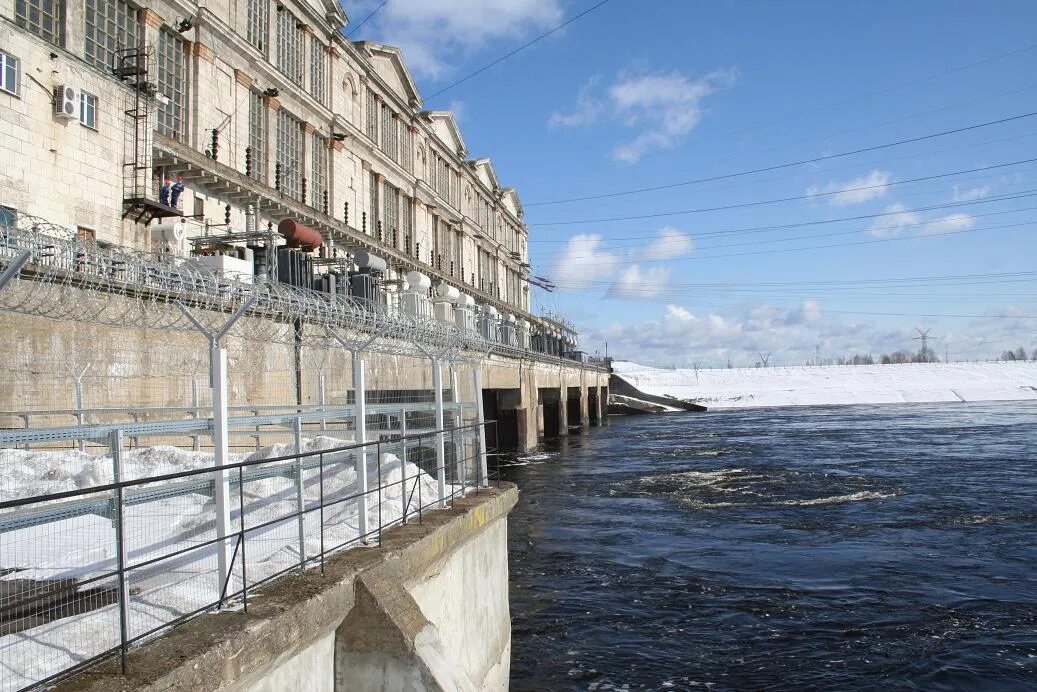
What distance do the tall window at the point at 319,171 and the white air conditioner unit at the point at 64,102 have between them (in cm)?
1678

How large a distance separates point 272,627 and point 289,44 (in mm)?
32931

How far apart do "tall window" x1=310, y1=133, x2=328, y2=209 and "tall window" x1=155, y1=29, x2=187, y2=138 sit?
934 centimetres

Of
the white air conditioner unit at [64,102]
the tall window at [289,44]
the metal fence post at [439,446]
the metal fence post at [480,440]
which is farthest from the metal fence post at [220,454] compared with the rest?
the tall window at [289,44]

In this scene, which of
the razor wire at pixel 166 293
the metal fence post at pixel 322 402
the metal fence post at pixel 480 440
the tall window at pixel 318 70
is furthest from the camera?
the tall window at pixel 318 70

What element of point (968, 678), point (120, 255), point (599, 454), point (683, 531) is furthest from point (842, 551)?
point (599, 454)

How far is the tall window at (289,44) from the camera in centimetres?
3288

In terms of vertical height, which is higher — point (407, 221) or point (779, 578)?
point (407, 221)

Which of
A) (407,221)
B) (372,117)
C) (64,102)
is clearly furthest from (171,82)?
(407,221)

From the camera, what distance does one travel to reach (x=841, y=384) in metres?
109

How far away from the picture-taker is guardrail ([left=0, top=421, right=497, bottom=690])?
4805mm

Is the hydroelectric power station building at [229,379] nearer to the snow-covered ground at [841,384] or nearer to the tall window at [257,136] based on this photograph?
the tall window at [257,136]

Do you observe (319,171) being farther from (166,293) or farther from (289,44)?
(166,293)

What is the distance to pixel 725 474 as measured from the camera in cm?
2894

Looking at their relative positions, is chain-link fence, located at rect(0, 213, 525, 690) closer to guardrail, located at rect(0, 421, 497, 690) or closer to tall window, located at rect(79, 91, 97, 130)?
guardrail, located at rect(0, 421, 497, 690)
